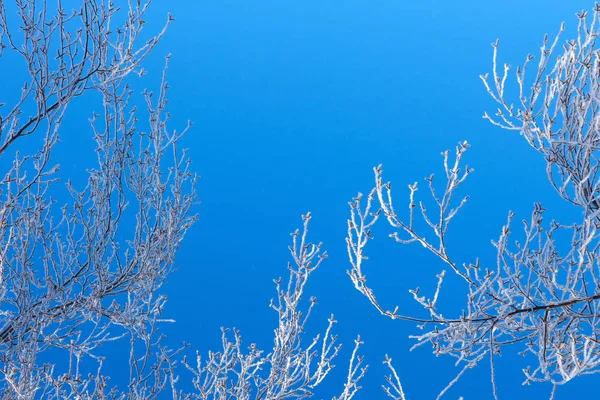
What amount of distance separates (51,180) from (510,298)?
3.10 m

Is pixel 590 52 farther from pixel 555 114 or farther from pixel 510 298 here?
pixel 510 298

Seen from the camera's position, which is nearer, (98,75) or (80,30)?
(80,30)

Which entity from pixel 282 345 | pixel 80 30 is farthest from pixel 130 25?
pixel 282 345

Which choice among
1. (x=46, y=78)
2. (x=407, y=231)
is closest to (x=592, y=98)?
(x=407, y=231)

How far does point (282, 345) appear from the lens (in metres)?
3.90

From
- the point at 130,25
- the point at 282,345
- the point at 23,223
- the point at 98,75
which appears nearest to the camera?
the point at 282,345

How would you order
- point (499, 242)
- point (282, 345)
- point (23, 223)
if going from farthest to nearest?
point (23, 223)
point (282, 345)
point (499, 242)

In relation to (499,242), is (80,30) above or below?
A: above

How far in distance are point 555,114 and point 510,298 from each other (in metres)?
1.02

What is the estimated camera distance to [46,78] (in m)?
3.97

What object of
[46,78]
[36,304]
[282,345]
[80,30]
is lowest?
[282,345]

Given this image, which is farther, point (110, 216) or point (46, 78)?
point (110, 216)

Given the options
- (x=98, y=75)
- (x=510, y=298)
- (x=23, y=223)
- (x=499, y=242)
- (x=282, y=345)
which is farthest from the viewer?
(x=23, y=223)

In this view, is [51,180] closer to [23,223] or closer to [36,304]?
[23,223]
